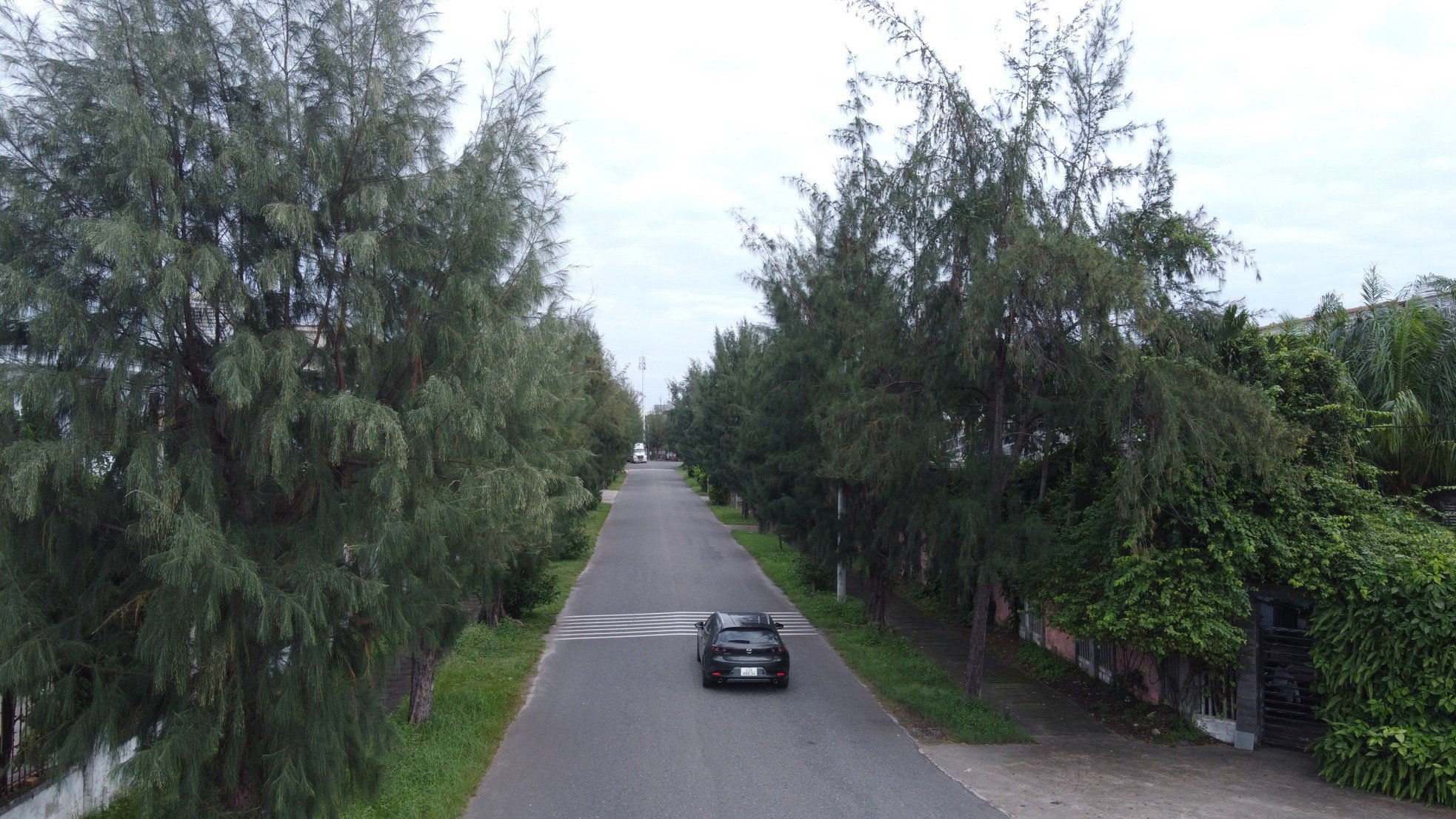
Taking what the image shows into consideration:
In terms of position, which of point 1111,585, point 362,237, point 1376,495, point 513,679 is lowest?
point 513,679

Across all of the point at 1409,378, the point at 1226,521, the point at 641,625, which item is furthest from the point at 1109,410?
the point at 641,625

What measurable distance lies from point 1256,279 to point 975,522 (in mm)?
4815

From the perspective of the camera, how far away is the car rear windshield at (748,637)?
620 inches

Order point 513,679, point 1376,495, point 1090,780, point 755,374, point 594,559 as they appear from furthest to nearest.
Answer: point 594,559
point 755,374
point 513,679
point 1376,495
point 1090,780

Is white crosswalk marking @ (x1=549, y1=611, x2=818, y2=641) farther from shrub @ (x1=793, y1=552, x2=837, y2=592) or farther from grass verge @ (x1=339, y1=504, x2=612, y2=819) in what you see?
shrub @ (x1=793, y1=552, x2=837, y2=592)

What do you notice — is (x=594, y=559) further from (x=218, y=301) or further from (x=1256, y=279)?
(x=218, y=301)

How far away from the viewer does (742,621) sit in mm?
16453

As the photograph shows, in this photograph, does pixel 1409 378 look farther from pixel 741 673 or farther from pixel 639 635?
pixel 639 635

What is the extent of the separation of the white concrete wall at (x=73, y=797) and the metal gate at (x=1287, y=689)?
12.5m

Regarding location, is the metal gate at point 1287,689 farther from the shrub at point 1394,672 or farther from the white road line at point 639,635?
the white road line at point 639,635

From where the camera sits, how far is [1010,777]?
11.1m

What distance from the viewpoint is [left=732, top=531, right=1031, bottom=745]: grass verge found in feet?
42.6

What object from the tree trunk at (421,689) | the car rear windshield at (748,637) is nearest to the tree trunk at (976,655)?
the car rear windshield at (748,637)

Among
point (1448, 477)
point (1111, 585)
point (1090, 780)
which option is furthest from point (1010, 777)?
point (1448, 477)
